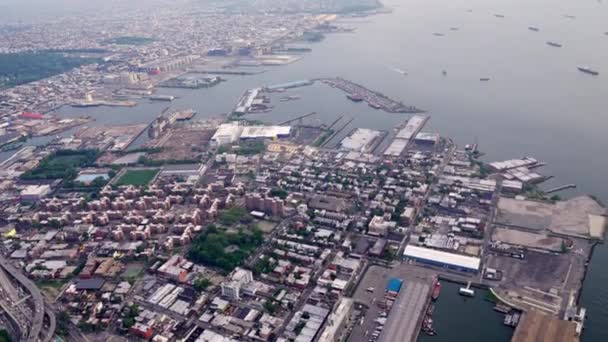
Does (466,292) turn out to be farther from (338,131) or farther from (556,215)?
(338,131)

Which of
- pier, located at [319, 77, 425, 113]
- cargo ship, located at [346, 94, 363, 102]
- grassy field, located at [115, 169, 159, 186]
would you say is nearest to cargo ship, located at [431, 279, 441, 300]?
grassy field, located at [115, 169, 159, 186]

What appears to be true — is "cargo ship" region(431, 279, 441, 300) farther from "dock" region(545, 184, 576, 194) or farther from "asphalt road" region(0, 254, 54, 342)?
"asphalt road" region(0, 254, 54, 342)

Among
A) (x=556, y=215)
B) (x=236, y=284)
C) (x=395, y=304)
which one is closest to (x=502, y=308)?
(x=395, y=304)

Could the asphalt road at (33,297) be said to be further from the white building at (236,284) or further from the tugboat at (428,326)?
the tugboat at (428,326)

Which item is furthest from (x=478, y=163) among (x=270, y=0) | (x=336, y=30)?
→ (x=270, y=0)

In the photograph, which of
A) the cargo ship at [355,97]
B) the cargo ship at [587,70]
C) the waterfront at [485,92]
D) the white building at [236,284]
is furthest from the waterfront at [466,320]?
the cargo ship at [587,70]
